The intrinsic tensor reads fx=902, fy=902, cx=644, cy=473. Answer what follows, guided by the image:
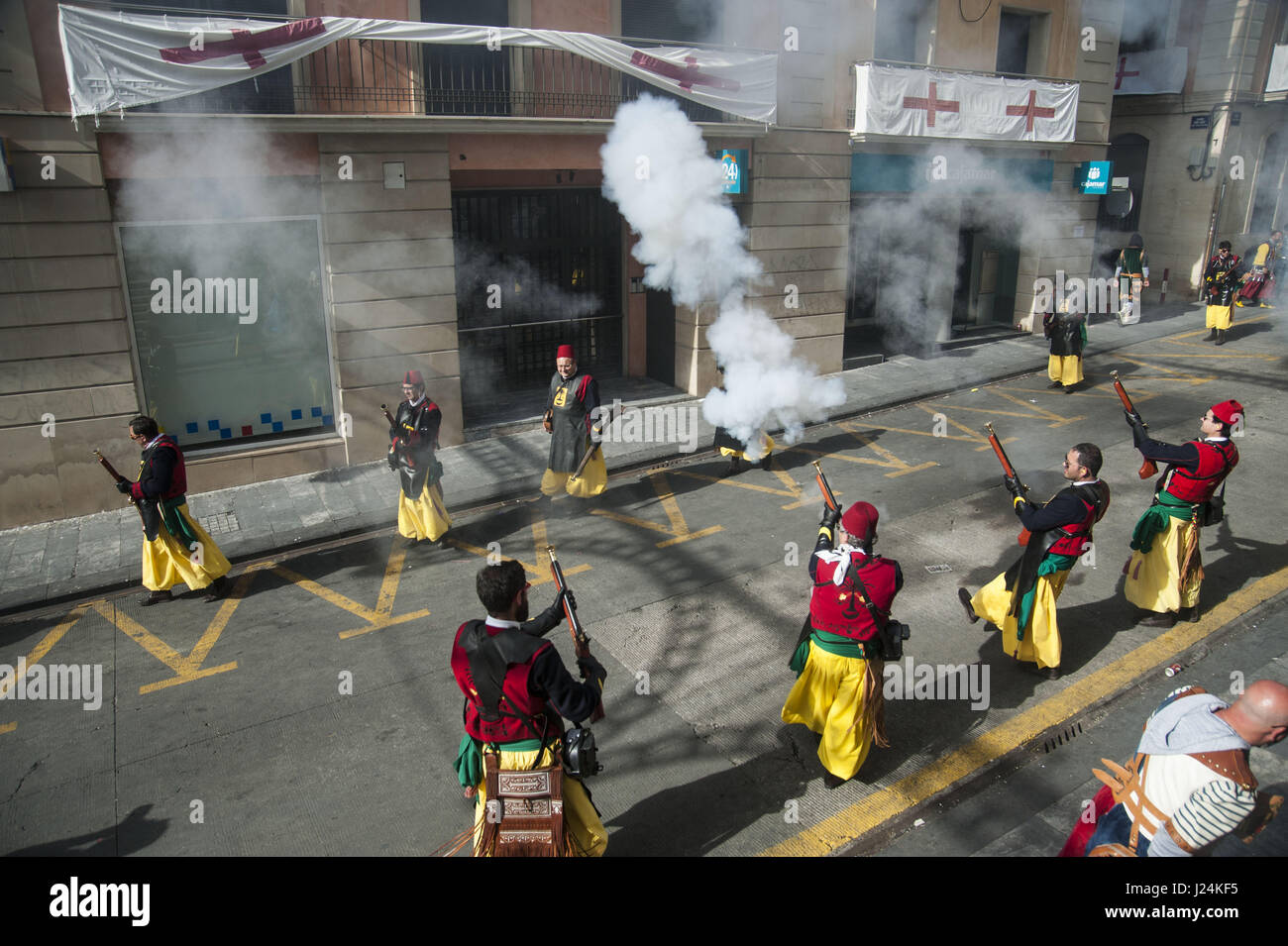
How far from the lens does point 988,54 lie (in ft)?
49.5

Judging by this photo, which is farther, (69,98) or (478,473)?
(478,473)

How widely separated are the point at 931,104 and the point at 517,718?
43.5 ft

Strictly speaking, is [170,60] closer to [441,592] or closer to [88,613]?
[88,613]

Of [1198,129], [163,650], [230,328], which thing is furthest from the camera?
[1198,129]

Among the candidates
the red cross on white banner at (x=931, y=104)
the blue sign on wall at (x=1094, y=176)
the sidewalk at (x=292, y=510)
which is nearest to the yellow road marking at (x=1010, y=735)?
the sidewalk at (x=292, y=510)

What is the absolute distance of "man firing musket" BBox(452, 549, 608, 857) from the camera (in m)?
3.63

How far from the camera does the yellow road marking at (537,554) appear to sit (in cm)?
771

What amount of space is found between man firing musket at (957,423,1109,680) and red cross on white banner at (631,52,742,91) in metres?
7.34

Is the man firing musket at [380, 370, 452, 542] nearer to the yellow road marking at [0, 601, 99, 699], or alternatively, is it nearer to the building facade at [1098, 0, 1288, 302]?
the yellow road marking at [0, 601, 99, 699]

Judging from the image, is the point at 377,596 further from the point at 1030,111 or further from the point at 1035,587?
the point at 1030,111

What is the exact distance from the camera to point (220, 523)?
9172mm

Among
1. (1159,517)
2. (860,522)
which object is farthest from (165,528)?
(1159,517)
